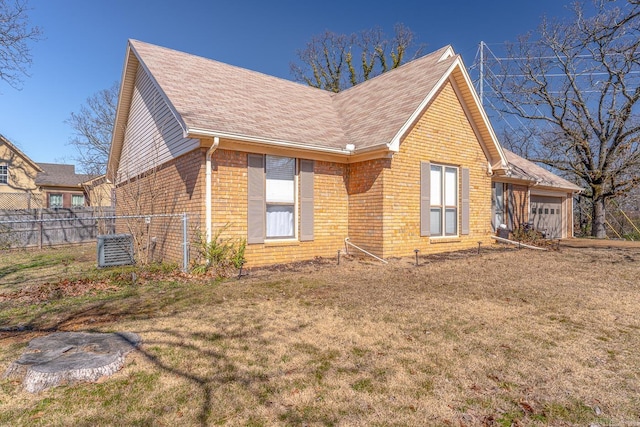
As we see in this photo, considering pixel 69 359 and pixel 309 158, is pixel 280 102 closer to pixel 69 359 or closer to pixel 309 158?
pixel 309 158

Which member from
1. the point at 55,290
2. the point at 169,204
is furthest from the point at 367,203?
the point at 55,290

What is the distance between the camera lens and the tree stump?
9.59 feet

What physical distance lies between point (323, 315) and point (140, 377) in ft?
7.95

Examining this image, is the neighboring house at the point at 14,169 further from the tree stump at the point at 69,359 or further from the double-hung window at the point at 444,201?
the tree stump at the point at 69,359

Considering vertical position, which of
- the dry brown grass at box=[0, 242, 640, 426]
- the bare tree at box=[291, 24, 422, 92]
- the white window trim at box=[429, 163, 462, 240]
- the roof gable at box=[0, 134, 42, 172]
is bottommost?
the dry brown grass at box=[0, 242, 640, 426]

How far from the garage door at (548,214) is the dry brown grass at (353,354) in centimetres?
1233

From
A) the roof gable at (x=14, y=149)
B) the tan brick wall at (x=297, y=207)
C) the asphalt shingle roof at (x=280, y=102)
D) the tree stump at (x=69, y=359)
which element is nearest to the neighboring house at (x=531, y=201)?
the asphalt shingle roof at (x=280, y=102)

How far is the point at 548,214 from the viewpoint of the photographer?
18797mm

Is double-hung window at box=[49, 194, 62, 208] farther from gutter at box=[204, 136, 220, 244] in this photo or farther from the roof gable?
gutter at box=[204, 136, 220, 244]

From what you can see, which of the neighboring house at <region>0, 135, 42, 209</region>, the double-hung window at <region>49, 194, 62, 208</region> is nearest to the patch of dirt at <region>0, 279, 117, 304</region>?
the neighboring house at <region>0, 135, 42, 209</region>

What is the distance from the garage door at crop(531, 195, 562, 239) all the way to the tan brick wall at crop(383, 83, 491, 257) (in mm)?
7490

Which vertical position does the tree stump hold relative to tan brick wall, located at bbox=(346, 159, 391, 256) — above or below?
below

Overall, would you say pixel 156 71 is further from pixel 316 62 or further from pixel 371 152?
pixel 316 62

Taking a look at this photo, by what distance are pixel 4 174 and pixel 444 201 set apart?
31886 mm
